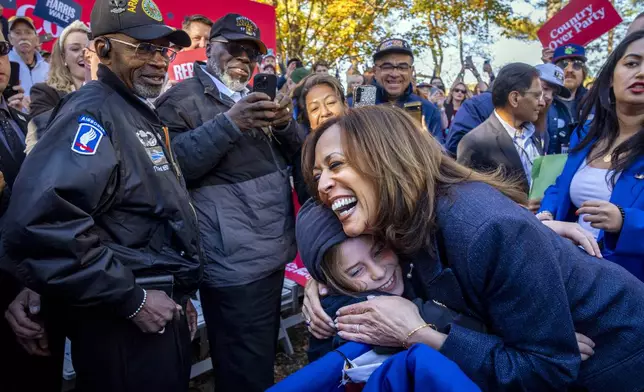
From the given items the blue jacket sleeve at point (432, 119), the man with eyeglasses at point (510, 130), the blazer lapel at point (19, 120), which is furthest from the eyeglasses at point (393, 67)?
the blazer lapel at point (19, 120)

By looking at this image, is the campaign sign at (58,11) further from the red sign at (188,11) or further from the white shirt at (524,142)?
the white shirt at (524,142)

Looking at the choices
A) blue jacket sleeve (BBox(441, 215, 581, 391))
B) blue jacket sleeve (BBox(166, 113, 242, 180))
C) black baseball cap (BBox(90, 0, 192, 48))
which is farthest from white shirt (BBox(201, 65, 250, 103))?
blue jacket sleeve (BBox(441, 215, 581, 391))

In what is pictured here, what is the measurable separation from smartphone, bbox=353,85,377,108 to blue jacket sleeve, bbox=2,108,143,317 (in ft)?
5.52

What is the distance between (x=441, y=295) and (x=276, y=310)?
1.67 m

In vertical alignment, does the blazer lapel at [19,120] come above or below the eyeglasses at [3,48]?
below

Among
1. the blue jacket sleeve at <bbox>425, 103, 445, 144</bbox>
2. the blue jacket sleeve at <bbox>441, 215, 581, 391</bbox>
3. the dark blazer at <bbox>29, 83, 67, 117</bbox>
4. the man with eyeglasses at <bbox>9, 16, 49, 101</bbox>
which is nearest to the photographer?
the blue jacket sleeve at <bbox>441, 215, 581, 391</bbox>

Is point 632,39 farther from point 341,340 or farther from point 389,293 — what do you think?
point 341,340

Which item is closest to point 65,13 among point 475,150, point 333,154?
point 475,150

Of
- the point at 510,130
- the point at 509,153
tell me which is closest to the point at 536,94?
the point at 510,130

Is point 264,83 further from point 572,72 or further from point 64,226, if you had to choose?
point 572,72

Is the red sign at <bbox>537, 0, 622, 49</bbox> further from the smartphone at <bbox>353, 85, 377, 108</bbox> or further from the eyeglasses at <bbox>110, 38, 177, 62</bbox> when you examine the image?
the eyeglasses at <bbox>110, 38, 177, 62</bbox>

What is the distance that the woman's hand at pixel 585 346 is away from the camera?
1.60m

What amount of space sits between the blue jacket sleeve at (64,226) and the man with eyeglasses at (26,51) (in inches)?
163

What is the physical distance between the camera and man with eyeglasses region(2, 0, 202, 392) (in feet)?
5.92
